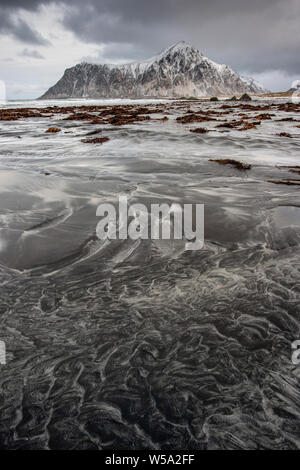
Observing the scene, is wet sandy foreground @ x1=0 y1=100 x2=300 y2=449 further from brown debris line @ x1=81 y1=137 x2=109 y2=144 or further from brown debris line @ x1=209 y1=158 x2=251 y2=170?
brown debris line @ x1=81 y1=137 x2=109 y2=144

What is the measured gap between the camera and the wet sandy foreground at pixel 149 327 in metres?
1.71

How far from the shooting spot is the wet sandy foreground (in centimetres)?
171

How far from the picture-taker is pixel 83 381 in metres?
1.98

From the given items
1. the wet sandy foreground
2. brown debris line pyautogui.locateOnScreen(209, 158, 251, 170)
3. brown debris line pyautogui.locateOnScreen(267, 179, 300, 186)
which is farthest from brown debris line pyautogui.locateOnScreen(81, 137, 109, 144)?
brown debris line pyautogui.locateOnScreen(267, 179, 300, 186)

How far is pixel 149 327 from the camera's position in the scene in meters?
2.39

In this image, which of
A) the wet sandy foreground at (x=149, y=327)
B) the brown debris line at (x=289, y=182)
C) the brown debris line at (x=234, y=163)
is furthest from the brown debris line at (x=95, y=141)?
the brown debris line at (x=289, y=182)

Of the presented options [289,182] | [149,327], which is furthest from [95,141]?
[149,327]

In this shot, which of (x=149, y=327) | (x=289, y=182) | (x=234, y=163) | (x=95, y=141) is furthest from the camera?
(x=95, y=141)

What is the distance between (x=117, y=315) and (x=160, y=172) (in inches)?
184

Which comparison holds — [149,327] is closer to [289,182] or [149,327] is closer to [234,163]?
[289,182]
